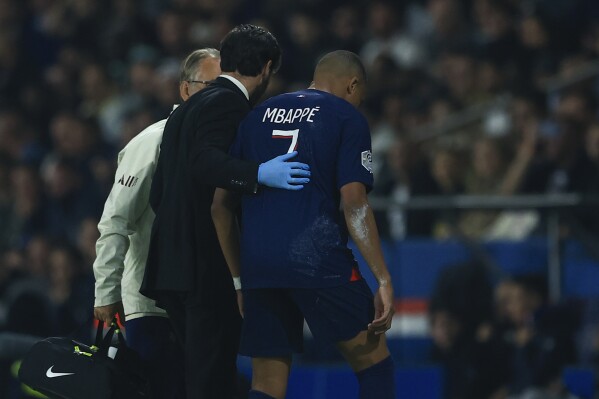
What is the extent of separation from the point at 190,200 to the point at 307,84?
6.70 m

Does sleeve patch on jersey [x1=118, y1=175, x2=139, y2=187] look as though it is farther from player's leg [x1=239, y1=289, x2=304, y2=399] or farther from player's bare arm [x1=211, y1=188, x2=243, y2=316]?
player's leg [x1=239, y1=289, x2=304, y2=399]

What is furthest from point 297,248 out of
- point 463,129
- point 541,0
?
point 541,0

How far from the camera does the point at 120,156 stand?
593cm

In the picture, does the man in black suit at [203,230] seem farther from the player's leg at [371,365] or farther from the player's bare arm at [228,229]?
the player's leg at [371,365]

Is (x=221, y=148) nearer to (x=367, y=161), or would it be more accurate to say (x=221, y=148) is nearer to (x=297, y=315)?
(x=367, y=161)

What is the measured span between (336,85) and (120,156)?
1159mm

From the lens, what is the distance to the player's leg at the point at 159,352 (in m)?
5.76

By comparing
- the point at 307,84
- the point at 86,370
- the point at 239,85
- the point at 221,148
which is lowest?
the point at 86,370

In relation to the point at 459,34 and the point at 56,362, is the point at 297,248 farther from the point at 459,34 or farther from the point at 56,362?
the point at 459,34

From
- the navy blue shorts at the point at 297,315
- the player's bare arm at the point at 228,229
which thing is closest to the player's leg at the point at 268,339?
the navy blue shorts at the point at 297,315

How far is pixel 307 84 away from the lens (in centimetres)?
1206

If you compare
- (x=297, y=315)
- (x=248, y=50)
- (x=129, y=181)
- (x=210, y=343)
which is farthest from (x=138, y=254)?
(x=248, y=50)

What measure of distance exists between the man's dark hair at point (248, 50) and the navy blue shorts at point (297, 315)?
93 cm

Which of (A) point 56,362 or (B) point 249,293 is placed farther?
(A) point 56,362
